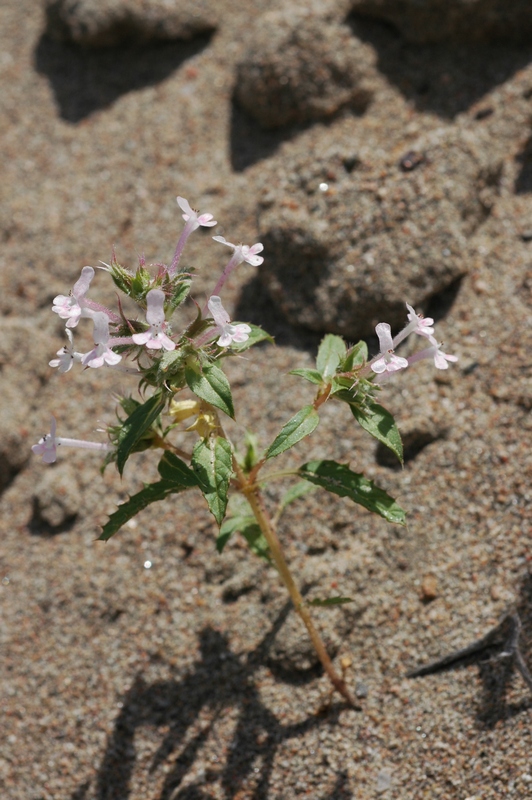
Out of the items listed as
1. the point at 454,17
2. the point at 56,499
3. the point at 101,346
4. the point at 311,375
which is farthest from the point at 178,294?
the point at 454,17

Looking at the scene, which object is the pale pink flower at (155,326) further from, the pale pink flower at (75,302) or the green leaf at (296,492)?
the green leaf at (296,492)

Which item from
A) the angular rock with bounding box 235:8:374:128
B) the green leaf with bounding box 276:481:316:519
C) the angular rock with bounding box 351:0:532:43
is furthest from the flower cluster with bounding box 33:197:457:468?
the angular rock with bounding box 351:0:532:43

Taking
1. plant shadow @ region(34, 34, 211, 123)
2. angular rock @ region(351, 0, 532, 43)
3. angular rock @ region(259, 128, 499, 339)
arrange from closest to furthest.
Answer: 1. angular rock @ region(259, 128, 499, 339)
2. angular rock @ region(351, 0, 532, 43)
3. plant shadow @ region(34, 34, 211, 123)

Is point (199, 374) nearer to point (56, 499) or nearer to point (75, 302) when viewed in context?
point (75, 302)

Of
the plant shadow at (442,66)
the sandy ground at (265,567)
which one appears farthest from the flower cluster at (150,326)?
the plant shadow at (442,66)

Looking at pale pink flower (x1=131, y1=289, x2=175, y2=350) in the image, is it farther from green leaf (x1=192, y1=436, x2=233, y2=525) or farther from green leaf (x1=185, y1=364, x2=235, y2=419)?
green leaf (x1=192, y1=436, x2=233, y2=525)

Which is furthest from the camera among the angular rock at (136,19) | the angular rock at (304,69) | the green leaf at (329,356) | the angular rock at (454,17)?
the angular rock at (136,19)

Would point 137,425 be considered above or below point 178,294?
below
